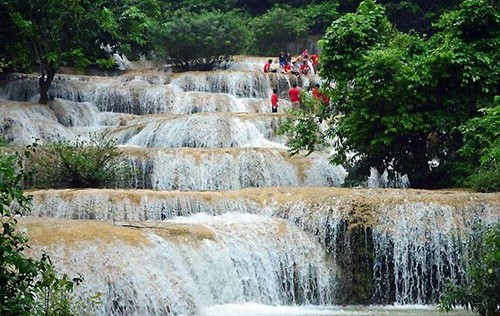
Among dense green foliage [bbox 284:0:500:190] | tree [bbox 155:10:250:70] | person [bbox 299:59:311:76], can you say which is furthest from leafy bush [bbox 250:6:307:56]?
dense green foliage [bbox 284:0:500:190]

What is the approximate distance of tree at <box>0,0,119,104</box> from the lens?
61.8 feet

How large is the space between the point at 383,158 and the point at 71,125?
30.6 ft

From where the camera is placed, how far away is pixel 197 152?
610 inches

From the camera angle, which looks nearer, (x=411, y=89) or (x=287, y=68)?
(x=411, y=89)

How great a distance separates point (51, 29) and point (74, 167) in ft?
21.6

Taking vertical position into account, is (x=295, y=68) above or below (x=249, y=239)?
above

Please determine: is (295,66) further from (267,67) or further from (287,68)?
(267,67)

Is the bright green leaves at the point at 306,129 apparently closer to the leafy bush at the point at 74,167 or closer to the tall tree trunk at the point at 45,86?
the leafy bush at the point at 74,167

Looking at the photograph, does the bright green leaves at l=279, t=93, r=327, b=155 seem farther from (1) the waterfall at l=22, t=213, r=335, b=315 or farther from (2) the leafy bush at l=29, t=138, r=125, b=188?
(1) the waterfall at l=22, t=213, r=335, b=315

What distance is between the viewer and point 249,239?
36.5ft

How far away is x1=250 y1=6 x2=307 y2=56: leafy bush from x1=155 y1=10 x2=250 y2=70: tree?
3922 millimetres

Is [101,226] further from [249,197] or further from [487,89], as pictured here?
[487,89]

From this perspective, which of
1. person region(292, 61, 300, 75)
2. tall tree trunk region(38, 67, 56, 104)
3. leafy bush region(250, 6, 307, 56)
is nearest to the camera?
tall tree trunk region(38, 67, 56, 104)

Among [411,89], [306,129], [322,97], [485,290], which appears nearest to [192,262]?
[485,290]
